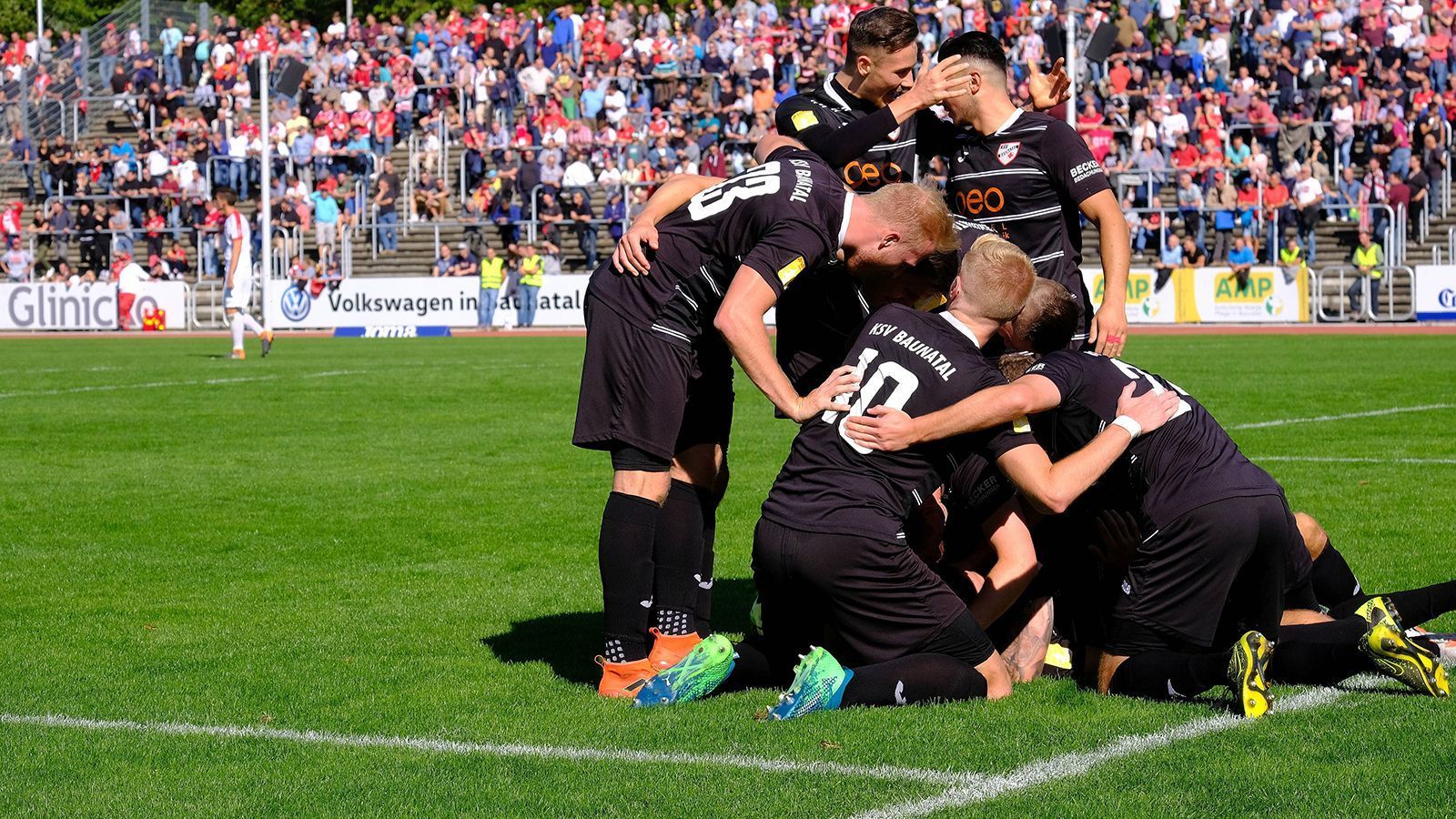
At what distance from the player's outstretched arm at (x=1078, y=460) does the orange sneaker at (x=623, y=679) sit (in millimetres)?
1244

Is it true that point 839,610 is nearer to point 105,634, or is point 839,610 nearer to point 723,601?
point 723,601

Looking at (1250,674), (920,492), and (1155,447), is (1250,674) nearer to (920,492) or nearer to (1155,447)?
(1155,447)

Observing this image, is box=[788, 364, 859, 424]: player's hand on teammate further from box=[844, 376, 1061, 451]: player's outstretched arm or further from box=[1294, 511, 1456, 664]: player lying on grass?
box=[1294, 511, 1456, 664]: player lying on grass

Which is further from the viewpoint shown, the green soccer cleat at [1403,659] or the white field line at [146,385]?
the white field line at [146,385]

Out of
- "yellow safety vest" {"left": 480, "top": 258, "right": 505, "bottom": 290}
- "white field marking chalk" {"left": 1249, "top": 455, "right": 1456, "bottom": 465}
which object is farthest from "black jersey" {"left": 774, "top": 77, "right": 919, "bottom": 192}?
"yellow safety vest" {"left": 480, "top": 258, "right": 505, "bottom": 290}

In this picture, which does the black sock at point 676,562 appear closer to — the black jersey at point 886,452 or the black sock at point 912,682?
the black jersey at point 886,452

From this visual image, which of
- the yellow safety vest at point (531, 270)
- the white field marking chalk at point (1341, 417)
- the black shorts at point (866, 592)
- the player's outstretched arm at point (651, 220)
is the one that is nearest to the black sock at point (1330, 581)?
the black shorts at point (866, 592)

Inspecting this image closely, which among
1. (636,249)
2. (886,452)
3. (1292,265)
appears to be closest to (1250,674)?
(886,452)

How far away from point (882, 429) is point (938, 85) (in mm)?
1613

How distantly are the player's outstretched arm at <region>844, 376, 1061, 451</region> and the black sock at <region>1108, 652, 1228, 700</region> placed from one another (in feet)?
2.64

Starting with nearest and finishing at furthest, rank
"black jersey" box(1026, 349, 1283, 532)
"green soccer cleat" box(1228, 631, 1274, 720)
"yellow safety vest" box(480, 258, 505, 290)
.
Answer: "green soccer cleat" box(1228, 631, 1274, 720) → "black jersey" box(1026, 349, 1283, 532) → "yellow safety vest" box(480, 258, 505, 290)

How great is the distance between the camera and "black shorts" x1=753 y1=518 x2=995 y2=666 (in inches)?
198

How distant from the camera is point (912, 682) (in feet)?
16.6

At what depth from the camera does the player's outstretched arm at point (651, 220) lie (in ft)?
18.2
